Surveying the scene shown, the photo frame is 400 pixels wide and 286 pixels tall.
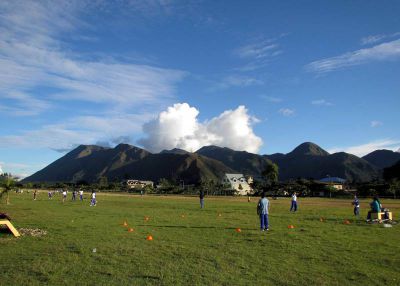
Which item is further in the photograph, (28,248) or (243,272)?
(28,248)

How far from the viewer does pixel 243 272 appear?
987 centimetres

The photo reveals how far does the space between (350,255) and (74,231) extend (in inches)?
484

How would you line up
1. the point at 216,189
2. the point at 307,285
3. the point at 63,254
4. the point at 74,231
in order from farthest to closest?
the point at 216,189, the point at 74,231, the point at 63,254, the point at 307,285

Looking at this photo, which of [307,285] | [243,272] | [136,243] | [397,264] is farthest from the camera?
[136,243]

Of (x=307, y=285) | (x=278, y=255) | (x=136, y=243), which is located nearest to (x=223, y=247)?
(x=278, y=255)

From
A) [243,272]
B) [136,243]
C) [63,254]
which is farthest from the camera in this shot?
[136,243]

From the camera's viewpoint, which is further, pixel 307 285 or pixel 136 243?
pixel 136 243

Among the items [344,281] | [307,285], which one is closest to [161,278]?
[307,285]

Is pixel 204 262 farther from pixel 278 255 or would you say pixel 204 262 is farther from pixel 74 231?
pixel 74 231

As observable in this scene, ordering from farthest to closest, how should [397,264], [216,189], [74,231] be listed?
1. [216,189]
2. [74,231]
3. [397,264]

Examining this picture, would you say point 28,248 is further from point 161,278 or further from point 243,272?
point 243,272

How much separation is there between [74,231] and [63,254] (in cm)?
615

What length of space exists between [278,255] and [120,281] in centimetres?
550

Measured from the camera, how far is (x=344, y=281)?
30.0 feet
